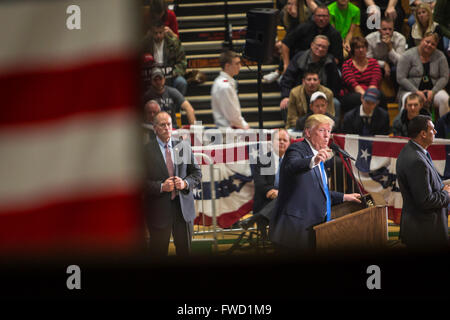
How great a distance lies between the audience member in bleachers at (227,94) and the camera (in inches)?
298

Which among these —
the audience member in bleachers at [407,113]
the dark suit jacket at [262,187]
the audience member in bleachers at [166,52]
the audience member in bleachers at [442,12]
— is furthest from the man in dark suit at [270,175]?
the audience member in bleachers at [442,12]

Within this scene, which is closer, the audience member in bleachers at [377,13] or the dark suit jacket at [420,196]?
the dark suit jacket at [420,196]

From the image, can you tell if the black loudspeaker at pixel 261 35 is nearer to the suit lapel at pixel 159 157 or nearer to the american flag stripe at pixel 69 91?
the suit lapel at pixel 159 157

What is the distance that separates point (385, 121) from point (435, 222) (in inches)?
137

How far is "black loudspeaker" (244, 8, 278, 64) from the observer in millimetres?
7738

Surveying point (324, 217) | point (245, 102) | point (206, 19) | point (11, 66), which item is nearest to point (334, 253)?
point (11, 66)

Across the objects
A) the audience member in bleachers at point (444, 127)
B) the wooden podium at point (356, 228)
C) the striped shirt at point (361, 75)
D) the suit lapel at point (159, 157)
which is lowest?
the wooden podium at point (356, 228)

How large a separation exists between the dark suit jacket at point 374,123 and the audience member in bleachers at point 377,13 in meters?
2.57

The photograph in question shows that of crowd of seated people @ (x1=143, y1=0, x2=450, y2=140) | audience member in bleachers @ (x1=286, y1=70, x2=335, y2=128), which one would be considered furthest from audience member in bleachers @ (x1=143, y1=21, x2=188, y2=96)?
audience member in bleachers @ (x1=286, y1=70, x2=335, y2=128)

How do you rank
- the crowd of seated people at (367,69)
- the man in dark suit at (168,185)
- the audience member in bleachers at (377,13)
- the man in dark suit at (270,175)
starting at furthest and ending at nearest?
the audience member in bleachers at (377,13)
the crowd of seated people at (367,69)
the man in dark suit at (270,175)
the man in dark suit at (168,185)

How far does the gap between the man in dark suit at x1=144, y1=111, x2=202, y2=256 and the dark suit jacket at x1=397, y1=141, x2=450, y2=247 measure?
1853mm

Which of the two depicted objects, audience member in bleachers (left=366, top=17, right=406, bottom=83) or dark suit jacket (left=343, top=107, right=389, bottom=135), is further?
audience member in bleachers (left=366, top=17, right=406, bottom=83)

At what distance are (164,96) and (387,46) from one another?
3.90m

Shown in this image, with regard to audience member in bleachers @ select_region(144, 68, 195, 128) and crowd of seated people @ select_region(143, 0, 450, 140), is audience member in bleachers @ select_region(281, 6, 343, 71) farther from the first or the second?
audience member in bleachers @ select_region(144, 68, 195, 128)
